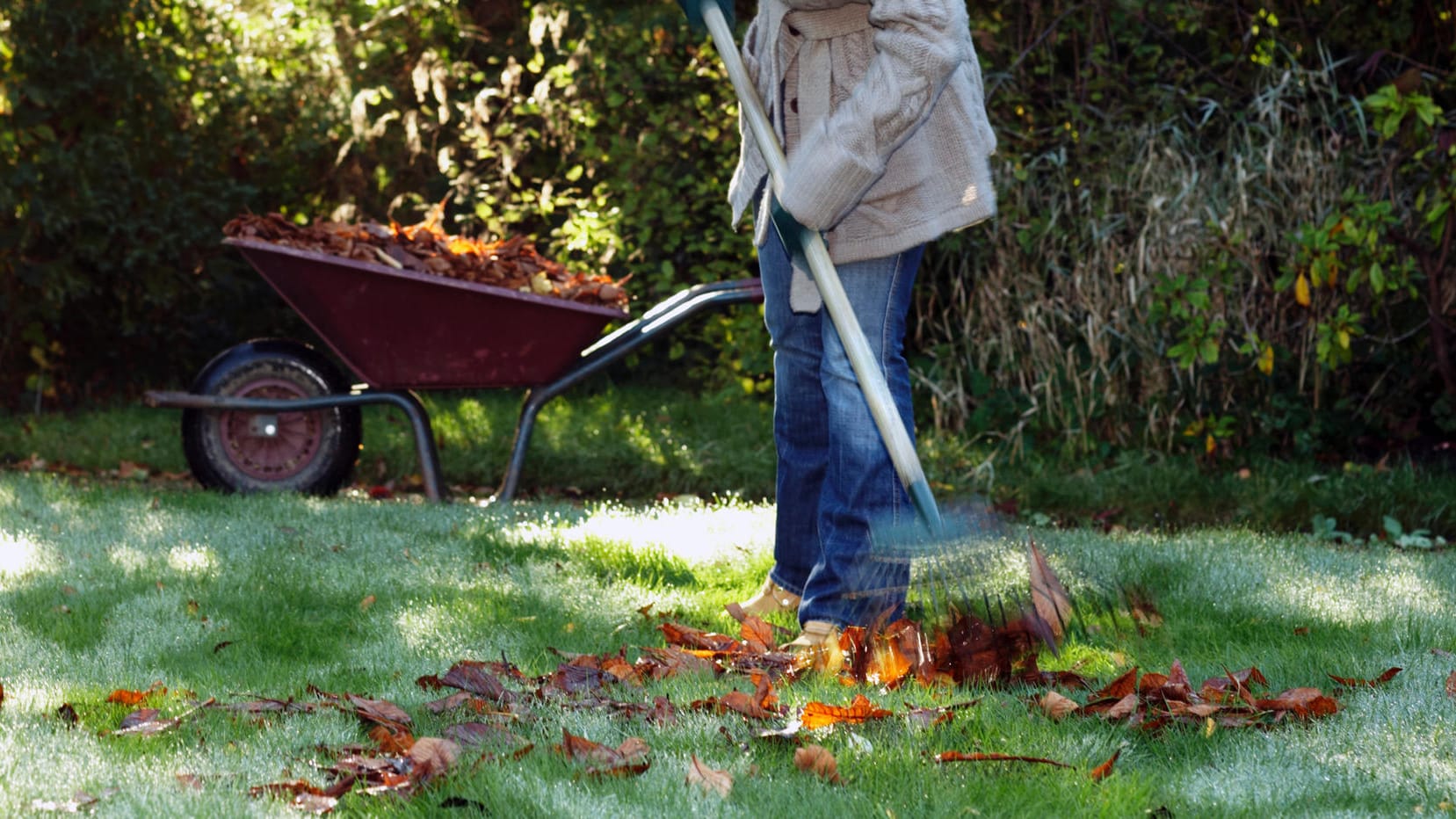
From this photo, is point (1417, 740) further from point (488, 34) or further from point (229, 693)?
point (488, 34)

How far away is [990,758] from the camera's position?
2053mm

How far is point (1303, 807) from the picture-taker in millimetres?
1947

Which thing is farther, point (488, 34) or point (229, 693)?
point (488, 34)

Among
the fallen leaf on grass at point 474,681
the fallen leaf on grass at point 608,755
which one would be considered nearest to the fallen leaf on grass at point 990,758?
the fallen leaf on grass at point 608,755

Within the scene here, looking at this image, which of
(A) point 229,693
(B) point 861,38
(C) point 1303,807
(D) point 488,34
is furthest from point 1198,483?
(D) point 488,34

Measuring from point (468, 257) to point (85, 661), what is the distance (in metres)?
2.41

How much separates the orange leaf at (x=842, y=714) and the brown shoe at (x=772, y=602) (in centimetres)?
92

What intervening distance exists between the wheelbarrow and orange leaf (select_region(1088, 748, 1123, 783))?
105 inches

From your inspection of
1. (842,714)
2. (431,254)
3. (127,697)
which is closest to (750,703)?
(842,714)

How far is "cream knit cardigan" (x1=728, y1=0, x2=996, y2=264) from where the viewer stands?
2531 mm

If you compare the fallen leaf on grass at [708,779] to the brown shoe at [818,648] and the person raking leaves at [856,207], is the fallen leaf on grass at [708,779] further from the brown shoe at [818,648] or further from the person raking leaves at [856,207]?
the person raking leaves at [856,207]

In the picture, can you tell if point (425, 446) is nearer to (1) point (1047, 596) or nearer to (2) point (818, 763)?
(1) point (1047, 596)

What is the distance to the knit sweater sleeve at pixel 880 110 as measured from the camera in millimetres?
2518

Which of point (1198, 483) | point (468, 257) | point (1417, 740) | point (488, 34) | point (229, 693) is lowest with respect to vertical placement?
point (1198, 483)
